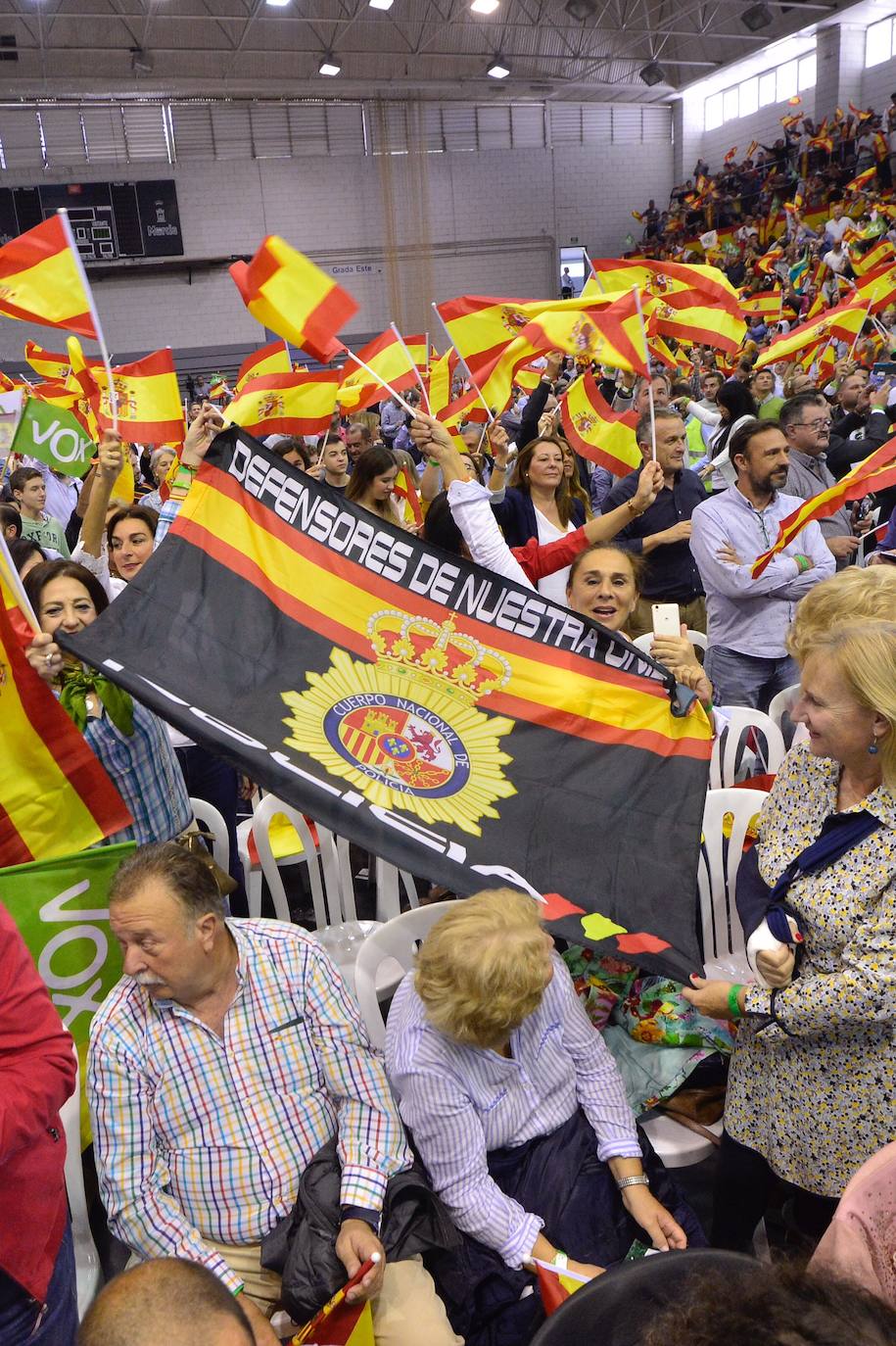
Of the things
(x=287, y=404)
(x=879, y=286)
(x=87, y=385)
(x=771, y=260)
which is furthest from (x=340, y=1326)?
(x=771, y=260)

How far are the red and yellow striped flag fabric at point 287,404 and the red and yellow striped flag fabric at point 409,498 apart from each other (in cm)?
67

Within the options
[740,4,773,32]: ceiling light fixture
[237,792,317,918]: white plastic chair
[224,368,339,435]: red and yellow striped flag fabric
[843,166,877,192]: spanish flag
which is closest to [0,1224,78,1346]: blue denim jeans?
[237,792,317,918]: white plastic chair

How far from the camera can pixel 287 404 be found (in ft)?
18.0

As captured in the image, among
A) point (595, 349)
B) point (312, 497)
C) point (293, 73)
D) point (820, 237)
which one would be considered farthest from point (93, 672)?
point (293, 73)

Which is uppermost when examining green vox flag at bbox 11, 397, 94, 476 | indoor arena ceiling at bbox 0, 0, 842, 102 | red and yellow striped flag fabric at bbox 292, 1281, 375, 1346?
indoor arena ceiling at bbox 0, 0, 842, 102

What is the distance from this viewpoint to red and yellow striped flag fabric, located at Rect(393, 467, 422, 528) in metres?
6.12

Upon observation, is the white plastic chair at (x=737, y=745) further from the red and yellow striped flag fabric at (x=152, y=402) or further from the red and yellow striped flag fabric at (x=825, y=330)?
the red and yellow striped flag fabric at (x=825, y=330)

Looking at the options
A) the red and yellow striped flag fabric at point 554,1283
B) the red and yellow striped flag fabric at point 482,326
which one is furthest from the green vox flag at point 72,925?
the red and yellow striped flag fabric at point 482,326

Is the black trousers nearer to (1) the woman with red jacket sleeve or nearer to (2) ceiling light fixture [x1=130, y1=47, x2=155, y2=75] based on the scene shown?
(1) the woman with red jacket sleeve

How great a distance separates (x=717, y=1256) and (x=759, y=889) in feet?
2.83

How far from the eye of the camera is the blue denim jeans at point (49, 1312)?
61.1 inches

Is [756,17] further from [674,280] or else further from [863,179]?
[674,280]

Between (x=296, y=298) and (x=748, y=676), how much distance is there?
7.50 feet

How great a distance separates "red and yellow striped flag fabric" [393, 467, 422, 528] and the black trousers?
439 cm
